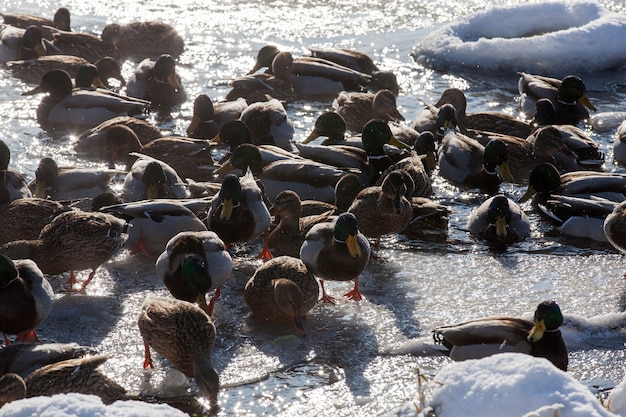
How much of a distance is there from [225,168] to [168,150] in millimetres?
604

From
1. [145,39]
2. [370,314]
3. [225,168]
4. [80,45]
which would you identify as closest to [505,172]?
[225,168]

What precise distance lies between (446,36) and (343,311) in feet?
23.8

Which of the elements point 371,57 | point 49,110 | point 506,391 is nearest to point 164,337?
point 506,391

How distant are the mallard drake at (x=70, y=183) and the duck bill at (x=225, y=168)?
3.32ft

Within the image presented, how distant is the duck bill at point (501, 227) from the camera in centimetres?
739

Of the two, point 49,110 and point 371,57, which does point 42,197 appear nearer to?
point 49,110

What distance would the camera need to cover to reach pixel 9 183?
7.59 m

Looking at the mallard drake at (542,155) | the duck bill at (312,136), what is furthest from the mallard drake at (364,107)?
the mallard drake at (542,155)

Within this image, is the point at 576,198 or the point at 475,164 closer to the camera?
the point at 576,198

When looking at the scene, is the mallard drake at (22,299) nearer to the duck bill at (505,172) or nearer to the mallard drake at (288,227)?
the mallard drake at (288,227)

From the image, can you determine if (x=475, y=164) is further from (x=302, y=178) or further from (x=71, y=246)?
(x=71, y=246)

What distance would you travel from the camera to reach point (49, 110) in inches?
399

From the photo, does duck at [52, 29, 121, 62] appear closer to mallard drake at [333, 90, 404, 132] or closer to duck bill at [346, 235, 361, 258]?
mallard drake at [333, 90, 404, 132]

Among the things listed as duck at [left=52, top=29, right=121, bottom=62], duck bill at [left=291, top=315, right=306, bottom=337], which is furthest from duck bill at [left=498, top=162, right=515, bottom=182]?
duck at [left=52, top=29, right=121, bottom=62]
